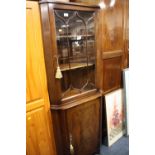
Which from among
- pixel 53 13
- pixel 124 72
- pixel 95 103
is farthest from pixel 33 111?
pixel 124 72

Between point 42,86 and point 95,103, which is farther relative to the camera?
point 95,103

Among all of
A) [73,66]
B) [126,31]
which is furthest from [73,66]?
[126,31]

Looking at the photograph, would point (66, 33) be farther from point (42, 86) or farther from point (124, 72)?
point (124, 72)

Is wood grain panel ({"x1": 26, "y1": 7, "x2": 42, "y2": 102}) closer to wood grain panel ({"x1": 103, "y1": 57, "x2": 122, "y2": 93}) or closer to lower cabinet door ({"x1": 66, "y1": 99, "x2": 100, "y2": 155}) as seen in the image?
lower cabinet door ({"x1": 66, "y1": 99, "x2": 100, "y2": 155})

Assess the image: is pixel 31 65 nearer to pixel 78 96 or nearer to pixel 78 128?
pixel 78 96

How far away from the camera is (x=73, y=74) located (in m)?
1.78

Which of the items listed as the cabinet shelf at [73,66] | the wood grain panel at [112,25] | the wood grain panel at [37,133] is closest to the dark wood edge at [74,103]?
the wood grain panel at [37,133]

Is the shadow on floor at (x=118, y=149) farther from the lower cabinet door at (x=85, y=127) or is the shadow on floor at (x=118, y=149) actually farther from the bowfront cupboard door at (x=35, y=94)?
the bowfront cupboard door at (x=35, y=94)

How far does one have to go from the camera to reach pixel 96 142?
195 centimetres

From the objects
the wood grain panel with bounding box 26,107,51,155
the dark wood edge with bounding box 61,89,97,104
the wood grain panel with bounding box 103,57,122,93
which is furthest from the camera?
the wood grain panel with bounding box 103,57,122,93

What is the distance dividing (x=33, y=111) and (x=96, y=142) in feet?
2.99

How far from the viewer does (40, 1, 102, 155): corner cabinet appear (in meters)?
1.41

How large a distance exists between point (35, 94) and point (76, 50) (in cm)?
61

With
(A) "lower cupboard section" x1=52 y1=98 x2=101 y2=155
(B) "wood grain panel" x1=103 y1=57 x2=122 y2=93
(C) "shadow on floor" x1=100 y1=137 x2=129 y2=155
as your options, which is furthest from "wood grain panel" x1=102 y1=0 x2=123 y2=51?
(C) "shadow on floor" x1=100 y1=137 x2=129 y2=155
